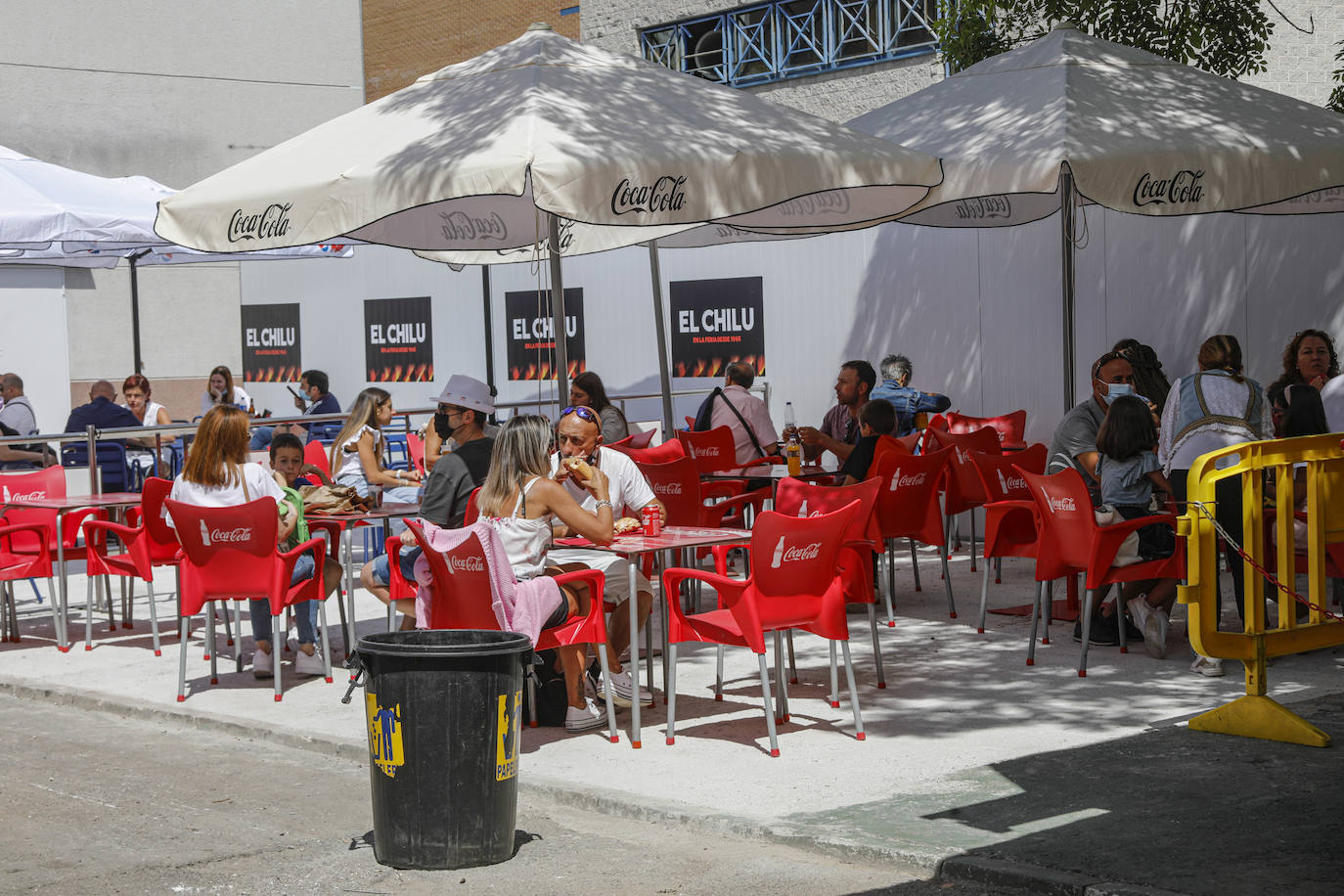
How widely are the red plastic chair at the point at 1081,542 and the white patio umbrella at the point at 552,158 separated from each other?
6.28ft

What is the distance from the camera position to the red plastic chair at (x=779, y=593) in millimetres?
7203

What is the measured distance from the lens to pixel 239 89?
28.8 metres

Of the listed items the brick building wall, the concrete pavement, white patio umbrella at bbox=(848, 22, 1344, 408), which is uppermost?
the brick building wall

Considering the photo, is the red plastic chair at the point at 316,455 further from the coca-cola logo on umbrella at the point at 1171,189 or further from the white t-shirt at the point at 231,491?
the coca-cola logo on umbrella at the point at 1171,189

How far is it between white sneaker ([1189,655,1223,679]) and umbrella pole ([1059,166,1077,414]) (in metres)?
2.67

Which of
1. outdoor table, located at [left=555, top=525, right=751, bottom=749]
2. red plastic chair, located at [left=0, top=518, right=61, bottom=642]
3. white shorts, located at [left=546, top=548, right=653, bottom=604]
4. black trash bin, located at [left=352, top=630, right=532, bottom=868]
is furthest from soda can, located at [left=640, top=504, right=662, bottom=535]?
red plastic chair, located at [left=0, top=518, right=61, bottom=642]

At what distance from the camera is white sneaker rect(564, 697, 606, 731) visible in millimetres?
7785

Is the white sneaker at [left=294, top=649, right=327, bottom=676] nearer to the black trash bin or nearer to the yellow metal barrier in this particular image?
the black trash bin

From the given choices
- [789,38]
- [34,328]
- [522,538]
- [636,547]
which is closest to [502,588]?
[522,538]

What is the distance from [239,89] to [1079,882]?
2650 centimetres

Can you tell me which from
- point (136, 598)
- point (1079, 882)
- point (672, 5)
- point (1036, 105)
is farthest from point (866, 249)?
point (672, 5)

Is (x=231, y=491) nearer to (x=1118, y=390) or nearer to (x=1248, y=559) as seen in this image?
(x=1118, y=390)

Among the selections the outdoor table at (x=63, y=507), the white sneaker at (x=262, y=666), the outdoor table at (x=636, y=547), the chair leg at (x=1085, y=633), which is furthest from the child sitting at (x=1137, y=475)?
the outdoor table at (x=63, y=507)

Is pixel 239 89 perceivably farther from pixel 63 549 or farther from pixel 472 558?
pixel 472 558
